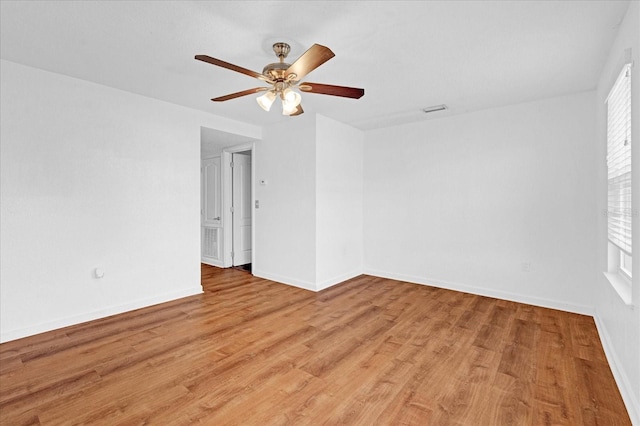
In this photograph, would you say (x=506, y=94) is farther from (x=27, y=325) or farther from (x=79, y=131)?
(x=27, y=325)

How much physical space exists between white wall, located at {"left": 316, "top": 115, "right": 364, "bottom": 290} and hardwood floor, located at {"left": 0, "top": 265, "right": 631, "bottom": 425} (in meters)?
1.09

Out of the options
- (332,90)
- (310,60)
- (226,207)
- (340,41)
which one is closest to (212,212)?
(226,207)

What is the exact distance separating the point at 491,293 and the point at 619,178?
217 centimetres

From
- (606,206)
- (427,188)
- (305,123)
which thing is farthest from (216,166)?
(606,206)

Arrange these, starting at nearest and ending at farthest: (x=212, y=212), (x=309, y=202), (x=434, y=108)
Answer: (x=434, y=108), (x=309, y=202), (x=212, y=212)

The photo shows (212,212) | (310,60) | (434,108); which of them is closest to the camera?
Result: (310,60)

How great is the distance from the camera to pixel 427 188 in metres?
4.55

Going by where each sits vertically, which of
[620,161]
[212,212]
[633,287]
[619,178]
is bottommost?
[633,287]

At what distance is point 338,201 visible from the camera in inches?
186

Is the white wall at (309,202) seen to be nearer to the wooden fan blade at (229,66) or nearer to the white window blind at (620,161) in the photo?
the wooden fan blade at (229,66)

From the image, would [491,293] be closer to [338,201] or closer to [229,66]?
[338,201]

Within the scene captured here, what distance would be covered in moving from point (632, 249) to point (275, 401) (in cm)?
242

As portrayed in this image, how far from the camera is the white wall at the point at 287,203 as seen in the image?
4355 millimetres

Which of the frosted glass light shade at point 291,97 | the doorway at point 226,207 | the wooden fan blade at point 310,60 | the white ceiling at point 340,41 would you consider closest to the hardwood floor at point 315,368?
the frosted glass light shade at point 291,97
